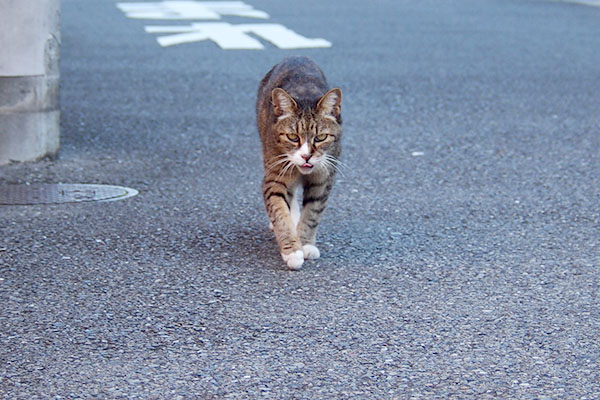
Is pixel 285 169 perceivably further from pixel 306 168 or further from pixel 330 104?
pixel 330 104

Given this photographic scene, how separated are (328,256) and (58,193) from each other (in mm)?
2290

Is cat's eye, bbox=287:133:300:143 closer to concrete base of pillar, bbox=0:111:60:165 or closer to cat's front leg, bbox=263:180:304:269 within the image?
cat's front leg, bbox=263:180:304:269

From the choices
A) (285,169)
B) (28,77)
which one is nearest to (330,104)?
(285,169)

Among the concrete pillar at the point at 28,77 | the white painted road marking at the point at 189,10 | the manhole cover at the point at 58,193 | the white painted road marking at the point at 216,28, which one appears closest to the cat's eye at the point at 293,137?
the manhole cover at the point at 58,193

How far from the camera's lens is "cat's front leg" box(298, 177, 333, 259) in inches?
228

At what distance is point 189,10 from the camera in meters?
19.6

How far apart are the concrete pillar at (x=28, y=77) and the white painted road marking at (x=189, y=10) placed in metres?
10.8

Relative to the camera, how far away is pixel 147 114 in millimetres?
10086

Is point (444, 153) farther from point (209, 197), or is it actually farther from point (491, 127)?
point (209, 197)

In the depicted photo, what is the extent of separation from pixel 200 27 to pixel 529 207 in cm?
1100

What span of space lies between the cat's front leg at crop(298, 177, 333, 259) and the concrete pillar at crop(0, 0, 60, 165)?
2828mm

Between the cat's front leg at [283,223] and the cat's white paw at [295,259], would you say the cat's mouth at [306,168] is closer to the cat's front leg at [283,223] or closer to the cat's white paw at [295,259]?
the cat's front leg at [283,223]

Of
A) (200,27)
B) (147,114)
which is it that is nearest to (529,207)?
(147,114)

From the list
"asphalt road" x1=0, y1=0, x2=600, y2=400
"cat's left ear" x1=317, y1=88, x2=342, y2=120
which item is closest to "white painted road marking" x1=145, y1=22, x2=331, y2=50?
"asphalt road" x1=0, y1=0, x2=600, y2=400
